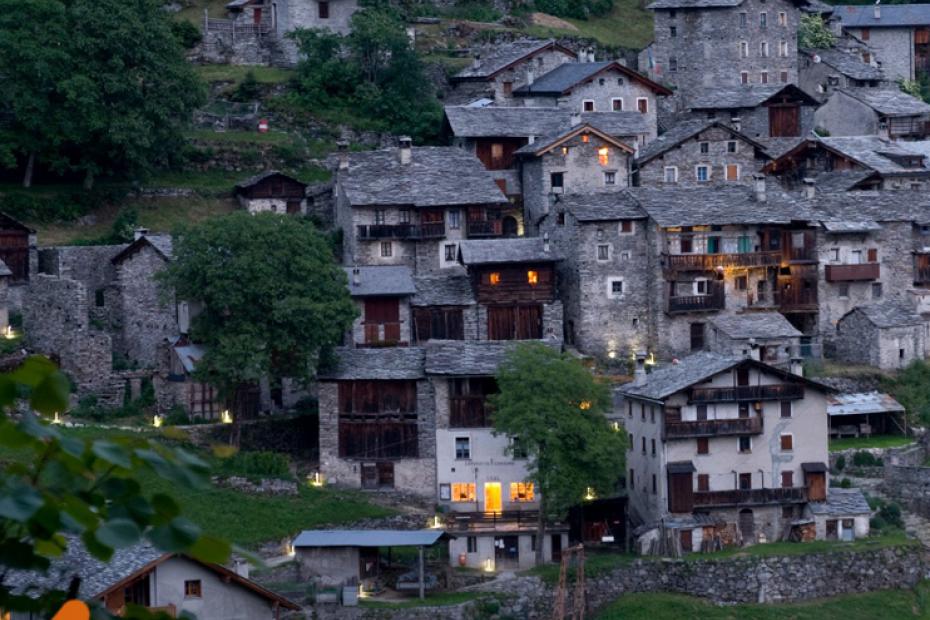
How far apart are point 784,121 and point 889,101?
7064 millimetres

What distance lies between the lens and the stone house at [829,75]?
81.1m

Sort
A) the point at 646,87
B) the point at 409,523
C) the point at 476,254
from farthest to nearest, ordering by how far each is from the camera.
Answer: the point at 646,87, the point at 476,254, the point at 409,523

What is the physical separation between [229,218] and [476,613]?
48.7 ft

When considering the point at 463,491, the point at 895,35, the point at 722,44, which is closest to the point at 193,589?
the point at 463,491

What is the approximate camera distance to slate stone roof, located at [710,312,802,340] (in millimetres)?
59344

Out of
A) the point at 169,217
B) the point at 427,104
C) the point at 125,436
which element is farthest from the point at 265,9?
the point at 125,436

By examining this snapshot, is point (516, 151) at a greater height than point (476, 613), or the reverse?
point (516, 151)

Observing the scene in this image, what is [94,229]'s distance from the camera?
6531 cm

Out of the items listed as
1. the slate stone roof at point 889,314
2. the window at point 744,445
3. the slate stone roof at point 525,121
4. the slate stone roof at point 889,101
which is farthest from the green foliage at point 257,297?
the slate stone roof at point 889,101

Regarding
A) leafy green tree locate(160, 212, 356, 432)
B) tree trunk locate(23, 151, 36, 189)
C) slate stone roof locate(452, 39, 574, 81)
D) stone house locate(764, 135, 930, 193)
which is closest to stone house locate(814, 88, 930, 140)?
stone house locate(764, 135, 930, 193)

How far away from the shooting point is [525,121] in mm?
69438

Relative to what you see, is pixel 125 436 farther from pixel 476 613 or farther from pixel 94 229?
pixel 94 229

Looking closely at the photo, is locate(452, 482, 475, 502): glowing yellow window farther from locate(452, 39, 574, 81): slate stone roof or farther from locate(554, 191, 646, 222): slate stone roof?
locate(452, 39, 574, 81): slate stone roof

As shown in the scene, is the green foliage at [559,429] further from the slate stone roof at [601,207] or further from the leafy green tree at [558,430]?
the slate stone roof at [601,207]
